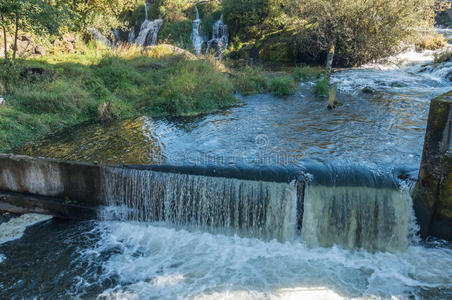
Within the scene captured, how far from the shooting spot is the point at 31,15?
39.9 ft

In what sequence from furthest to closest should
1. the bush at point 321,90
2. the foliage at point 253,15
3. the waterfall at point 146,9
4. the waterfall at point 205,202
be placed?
the waterfall at point 146,9, the foliage at point 253,15, the bush at point 321,90, the waterfall at point 205,202

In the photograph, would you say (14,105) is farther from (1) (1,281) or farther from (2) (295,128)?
(2) (295,128)

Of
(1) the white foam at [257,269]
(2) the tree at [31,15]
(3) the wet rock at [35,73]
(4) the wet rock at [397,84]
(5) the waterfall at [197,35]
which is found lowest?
(1) the white foam at [257,269]

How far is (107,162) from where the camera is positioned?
8.12 metres

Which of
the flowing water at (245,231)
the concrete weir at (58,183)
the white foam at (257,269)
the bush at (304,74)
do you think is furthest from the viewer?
the bush at (304,74)

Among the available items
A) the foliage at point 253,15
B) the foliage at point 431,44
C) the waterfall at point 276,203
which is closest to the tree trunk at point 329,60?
the foliage at point 431,44

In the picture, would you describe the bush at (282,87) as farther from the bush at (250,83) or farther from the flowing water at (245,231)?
the flowing water at (245,231)

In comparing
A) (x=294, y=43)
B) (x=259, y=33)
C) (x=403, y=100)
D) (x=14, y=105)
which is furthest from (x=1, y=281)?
(x=259, y=33)

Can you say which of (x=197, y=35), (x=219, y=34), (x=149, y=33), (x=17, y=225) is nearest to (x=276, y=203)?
(x=17, y=225)

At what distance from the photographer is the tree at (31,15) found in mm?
11641

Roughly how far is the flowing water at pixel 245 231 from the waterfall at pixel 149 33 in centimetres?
2062

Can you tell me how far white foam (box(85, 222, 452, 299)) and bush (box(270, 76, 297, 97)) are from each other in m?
8.99

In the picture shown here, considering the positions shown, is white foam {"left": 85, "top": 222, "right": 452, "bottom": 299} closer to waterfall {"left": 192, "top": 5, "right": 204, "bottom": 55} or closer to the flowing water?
the flowing water

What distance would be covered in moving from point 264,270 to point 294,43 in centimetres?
1951
